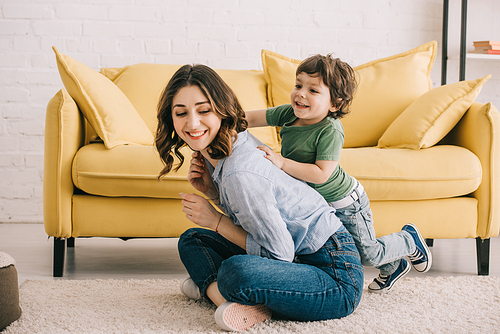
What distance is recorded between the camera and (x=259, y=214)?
1022 millimetres

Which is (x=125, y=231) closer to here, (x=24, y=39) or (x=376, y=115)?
(x=376, y=115)

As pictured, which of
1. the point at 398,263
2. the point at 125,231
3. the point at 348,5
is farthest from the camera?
the point at 348,5

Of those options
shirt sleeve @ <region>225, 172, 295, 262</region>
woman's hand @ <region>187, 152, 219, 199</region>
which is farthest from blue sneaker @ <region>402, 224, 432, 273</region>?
woman's hand @ <region>187, 152, 219, 199</region>

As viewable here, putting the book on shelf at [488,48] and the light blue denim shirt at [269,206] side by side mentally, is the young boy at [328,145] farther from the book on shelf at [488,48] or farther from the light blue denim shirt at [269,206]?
the book on shelf at [488,48]

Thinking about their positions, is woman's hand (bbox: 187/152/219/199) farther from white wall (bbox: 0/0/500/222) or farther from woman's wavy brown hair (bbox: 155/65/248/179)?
white wall (bbox: 0/0/500/222)

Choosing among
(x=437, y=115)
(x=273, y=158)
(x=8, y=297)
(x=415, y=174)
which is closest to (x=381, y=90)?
(x=437, y=115)

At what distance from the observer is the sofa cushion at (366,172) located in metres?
1.57

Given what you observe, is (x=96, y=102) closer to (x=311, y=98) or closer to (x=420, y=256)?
(x=311, y=98)

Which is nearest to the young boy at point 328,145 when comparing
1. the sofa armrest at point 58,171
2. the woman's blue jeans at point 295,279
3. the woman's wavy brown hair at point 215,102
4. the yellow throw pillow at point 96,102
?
the woman's blue jeans at point 295,279

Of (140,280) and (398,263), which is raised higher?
(398,263)

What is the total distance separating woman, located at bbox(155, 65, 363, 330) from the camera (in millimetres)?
1034

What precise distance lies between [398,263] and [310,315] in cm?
46

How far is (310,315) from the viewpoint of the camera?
110 centimetres

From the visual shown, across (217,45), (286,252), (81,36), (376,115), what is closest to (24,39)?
(81,36)
